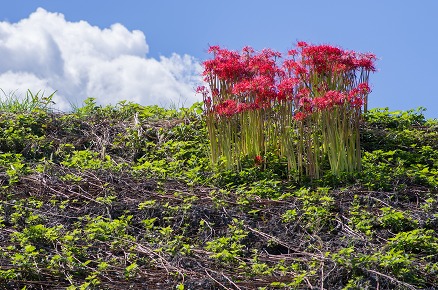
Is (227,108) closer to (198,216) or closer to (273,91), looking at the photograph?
(273,91)

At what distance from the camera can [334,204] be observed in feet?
23.1

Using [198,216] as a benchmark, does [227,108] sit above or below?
above

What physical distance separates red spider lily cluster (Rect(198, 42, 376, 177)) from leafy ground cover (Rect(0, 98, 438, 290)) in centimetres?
49

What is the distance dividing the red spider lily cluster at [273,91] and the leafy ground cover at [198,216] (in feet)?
1.62

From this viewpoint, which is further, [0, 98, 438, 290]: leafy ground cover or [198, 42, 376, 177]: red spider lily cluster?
[198, 42, 376, 177]: red spider lily cluster

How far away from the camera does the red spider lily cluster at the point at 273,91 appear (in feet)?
26.2

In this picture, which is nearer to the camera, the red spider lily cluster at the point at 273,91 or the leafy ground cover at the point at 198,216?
the leafy ground cover at the point at 198,216

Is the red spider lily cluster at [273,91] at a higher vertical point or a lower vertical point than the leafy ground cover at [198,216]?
higher

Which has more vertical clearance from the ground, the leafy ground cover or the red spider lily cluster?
the red spider lily cluster

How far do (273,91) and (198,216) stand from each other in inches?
80.5

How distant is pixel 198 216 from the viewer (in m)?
6.63

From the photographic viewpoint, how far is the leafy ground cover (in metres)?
5.36

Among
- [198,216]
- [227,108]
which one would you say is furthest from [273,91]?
[198,216]

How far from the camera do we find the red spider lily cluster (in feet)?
26.2
